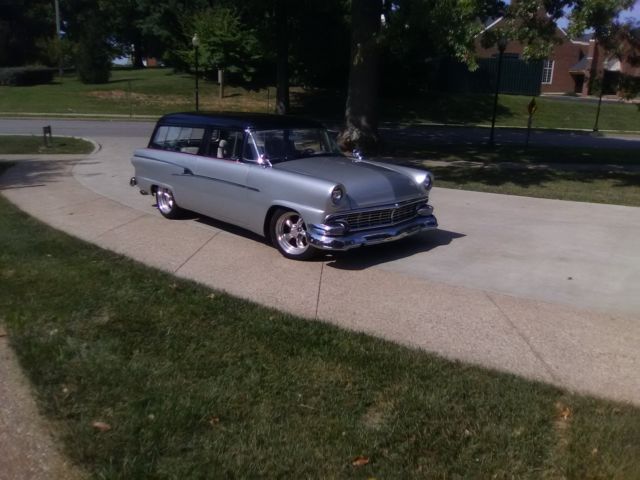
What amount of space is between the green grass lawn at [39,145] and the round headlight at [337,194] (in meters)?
12.2

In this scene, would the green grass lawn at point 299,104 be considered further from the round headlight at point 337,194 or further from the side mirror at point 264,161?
the round headlight at point 337,194

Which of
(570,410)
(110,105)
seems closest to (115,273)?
(570,410)

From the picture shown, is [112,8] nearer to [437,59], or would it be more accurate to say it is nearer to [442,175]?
[437,59]

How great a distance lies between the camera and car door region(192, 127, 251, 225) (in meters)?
7.30

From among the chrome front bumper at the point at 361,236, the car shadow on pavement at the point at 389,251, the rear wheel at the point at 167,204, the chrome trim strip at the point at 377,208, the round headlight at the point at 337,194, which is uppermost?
the round headlight at the point at 337,194

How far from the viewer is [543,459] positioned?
3387 millimetres

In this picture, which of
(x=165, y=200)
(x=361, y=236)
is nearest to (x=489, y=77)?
(x=165, y=200)

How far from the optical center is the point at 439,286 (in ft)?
20.0

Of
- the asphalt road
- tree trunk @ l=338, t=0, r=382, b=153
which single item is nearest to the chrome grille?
tree trunk @ l=338, t=0, r=382, b=153

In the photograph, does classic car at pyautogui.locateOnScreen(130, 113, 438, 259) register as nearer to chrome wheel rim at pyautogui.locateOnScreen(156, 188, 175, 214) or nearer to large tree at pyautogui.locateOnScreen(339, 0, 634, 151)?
chrome wheel rim at pyautogui.locateOnScreen(156, 188, 175, 214)

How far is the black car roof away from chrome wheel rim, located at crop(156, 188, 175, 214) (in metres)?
0.90

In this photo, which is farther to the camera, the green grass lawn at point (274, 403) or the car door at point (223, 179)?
the car door at point (223, 179)

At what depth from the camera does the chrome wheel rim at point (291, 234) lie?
6.79 m

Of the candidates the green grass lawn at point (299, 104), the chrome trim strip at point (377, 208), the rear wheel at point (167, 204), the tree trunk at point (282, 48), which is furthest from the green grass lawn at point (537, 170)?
the green grass lawn at point (299, 104)
